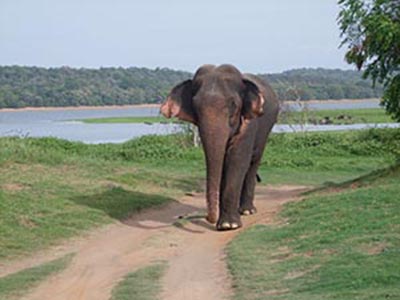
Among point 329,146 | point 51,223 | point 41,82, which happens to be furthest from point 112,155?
point 41,82

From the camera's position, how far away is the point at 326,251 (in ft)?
32.2

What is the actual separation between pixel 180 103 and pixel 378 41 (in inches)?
176

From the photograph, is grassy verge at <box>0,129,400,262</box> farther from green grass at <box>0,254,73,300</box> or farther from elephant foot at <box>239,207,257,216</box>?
elephant foot at <box>239,207,257,216</box>

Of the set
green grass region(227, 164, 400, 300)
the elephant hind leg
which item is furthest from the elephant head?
the elephant hind leg

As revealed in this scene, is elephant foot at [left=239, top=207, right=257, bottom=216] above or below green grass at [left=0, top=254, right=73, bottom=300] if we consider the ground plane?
below

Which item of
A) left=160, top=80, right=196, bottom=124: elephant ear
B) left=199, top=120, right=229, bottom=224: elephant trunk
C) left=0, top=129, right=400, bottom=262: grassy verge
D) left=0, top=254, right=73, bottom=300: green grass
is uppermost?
left=160, top=80, right=196, bottom=124: elephant ear

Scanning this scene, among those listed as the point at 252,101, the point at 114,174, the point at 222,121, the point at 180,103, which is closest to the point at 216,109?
the point at 222,121

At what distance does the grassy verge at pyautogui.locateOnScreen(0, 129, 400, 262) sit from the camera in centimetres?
1352

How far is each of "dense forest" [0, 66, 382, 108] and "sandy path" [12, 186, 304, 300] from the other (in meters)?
48.4

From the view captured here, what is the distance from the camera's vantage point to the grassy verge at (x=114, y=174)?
13.5 m

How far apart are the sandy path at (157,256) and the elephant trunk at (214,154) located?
0.56 metres

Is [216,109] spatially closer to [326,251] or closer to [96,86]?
[326,251]

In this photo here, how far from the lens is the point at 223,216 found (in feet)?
43.2

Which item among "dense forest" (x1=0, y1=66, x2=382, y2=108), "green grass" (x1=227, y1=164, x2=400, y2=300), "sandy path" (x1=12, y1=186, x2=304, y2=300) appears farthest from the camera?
"dense forest" (x1=0, y1=66, x2=382, y2=108)
